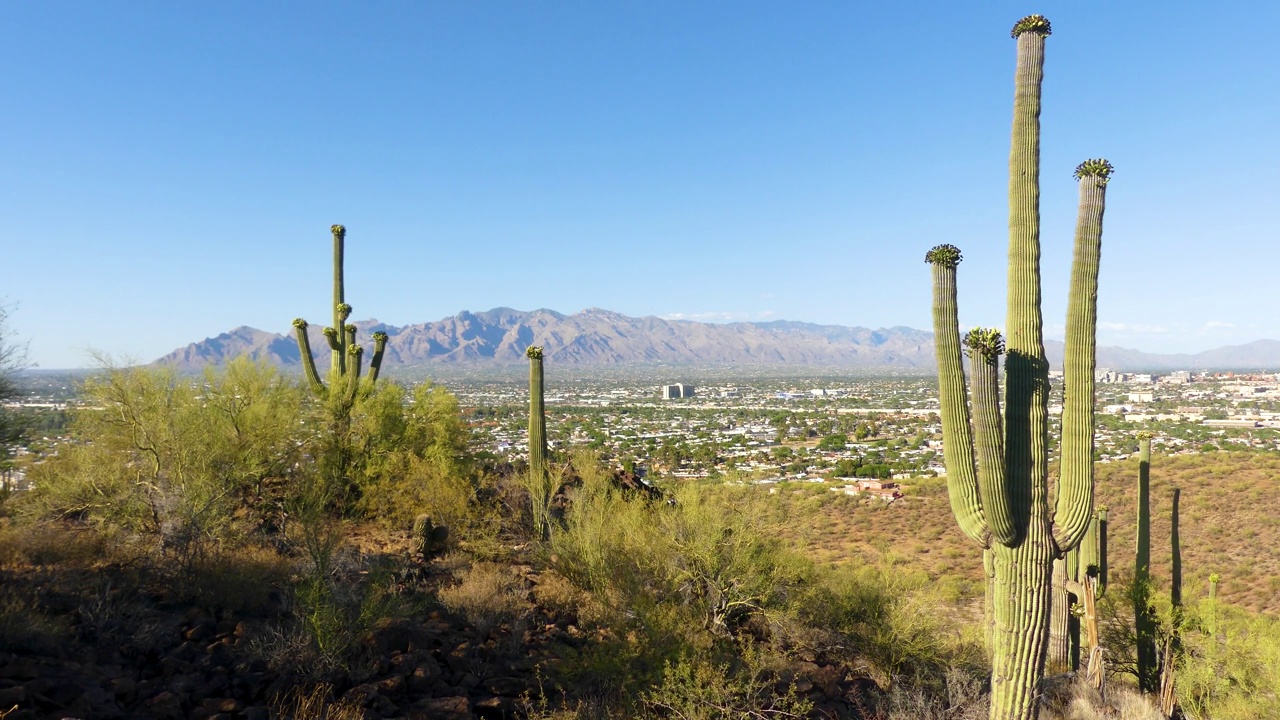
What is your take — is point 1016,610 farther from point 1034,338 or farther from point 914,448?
point 914,448

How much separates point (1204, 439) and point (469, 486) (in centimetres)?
6177

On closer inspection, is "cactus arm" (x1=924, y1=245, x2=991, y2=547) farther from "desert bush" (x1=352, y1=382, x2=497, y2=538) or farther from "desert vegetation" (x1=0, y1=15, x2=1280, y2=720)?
"desert bush" (x1=352, y1=382, x2=497, y2=538)

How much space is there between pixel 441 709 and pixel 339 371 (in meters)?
12.3

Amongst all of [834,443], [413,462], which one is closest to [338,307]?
[413,462]

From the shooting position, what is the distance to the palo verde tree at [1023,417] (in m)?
7.21

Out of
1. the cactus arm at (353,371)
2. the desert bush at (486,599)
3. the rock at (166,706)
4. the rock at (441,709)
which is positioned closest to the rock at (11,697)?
the rock at (166,706)

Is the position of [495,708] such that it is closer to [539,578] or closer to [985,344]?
[539,578]

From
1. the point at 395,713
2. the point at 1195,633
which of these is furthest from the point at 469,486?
the point at 1195,633

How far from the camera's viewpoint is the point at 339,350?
18062mm

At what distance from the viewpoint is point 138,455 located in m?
11.7

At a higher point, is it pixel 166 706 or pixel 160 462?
pixel 160 462

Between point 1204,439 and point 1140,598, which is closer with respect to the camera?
point 1140,598

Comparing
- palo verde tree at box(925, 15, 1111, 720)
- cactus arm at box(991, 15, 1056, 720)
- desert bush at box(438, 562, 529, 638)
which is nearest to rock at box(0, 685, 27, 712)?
desert bush at box(438, 562, 529, 638)

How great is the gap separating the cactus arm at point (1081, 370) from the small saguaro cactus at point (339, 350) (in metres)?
14.3
